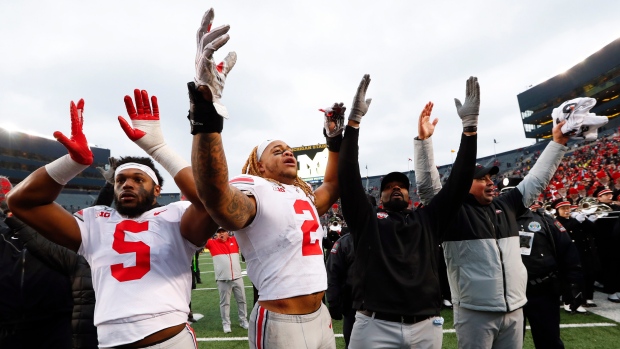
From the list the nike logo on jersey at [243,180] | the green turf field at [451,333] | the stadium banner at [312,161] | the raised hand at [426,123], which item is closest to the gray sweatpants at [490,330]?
the raised hand at [426,123]

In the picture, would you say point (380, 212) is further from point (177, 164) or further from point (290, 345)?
point (177, 164)

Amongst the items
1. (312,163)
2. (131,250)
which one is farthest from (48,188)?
(312,163)

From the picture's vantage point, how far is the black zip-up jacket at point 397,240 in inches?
105

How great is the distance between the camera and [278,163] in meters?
2.48

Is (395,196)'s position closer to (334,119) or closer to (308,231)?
(334,119)

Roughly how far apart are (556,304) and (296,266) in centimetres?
310

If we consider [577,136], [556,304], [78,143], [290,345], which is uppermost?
[78,143]

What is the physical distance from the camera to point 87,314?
9.71ft

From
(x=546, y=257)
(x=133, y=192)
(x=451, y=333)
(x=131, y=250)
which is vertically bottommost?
(x=451, y=333)

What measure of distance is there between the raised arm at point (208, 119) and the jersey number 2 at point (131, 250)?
858 mm

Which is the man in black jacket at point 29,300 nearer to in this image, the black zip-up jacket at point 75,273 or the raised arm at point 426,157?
the black zip-up jacket at point 75,273

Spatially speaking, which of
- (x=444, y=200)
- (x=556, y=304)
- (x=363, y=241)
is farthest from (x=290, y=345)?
(x=556, y=304)

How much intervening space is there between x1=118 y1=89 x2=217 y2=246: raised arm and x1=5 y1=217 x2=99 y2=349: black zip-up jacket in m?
1.34

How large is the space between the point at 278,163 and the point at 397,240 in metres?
1.09
